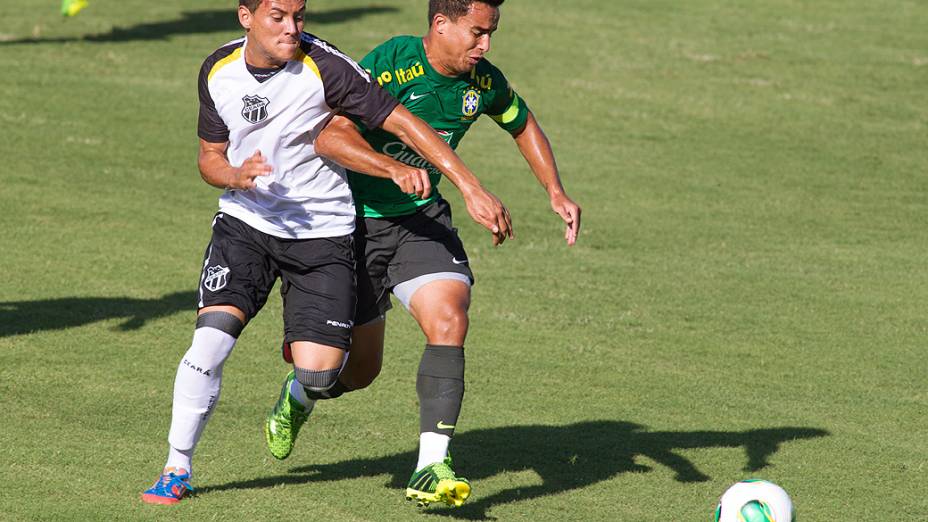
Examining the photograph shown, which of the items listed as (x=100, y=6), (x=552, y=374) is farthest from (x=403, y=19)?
(x=552, y=374)

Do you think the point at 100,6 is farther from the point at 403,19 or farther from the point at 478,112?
the point at 478,112

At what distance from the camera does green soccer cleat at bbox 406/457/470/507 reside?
6.05 m

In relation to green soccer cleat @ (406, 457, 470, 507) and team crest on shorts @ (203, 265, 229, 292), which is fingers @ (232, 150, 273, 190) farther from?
green soccer cleat @ (406, 457, 470, 507)

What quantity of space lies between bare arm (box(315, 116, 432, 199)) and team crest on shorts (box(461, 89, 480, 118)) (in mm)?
767

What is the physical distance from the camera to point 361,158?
622cm

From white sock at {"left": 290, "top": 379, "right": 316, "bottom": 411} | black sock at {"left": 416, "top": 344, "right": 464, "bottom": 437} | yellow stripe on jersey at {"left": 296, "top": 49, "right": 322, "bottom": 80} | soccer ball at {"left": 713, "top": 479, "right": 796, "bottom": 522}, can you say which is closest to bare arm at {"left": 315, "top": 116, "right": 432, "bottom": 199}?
yellow stripe on jersey at {"left": 296, "top": 49, "right": 322, "bottom": 80}

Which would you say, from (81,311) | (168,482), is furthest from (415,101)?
(81,311)

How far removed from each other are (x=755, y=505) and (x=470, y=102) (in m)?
2.39

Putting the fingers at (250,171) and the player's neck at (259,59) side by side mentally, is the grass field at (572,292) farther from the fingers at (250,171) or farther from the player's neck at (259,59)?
the player's neck at (259,59)

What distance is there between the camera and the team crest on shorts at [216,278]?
21.0 ft

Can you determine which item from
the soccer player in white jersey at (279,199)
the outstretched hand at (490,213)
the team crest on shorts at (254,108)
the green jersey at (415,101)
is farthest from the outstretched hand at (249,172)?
the green jersey at (415,101)

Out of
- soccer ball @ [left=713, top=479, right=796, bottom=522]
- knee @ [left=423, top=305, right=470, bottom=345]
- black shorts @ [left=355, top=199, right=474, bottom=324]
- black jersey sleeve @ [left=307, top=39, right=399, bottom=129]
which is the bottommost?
soccer ball @ [left=713, top=479, right=796, bottom=522]

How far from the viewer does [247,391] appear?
8750 millimetres

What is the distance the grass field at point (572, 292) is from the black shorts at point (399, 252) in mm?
963
